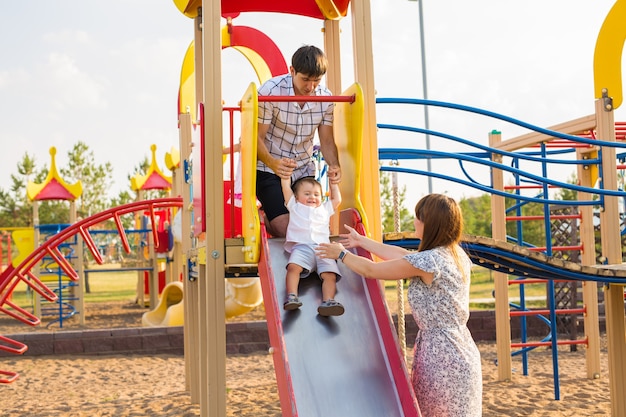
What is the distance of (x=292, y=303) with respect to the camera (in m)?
3.90

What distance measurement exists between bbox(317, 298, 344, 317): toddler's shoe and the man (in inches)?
29.3

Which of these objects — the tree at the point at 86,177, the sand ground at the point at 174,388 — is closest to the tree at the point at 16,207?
the tree at the point at 86,177

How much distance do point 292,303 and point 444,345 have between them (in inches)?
35.8

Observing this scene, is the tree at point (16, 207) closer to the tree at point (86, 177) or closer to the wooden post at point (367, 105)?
the tree at point (86, 177)

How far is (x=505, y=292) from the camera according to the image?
8.10 m

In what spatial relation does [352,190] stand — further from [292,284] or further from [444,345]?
[444,345]

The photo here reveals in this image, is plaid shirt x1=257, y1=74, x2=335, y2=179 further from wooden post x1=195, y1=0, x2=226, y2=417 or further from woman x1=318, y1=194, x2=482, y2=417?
woman x1=318, y1=194, x2=482, y2=417

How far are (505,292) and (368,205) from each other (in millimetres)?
4123

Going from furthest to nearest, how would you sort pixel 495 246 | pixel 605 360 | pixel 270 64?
pixel 605 360, pixel 270 64, pixel 495 246

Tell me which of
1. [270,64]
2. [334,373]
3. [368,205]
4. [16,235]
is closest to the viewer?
[334,373]

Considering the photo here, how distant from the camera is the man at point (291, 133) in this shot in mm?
4328

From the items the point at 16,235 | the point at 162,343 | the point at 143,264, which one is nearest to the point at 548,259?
the point at 162,343

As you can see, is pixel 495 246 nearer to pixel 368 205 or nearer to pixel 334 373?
pixel 368 205

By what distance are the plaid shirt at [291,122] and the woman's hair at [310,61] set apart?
0.34 m
